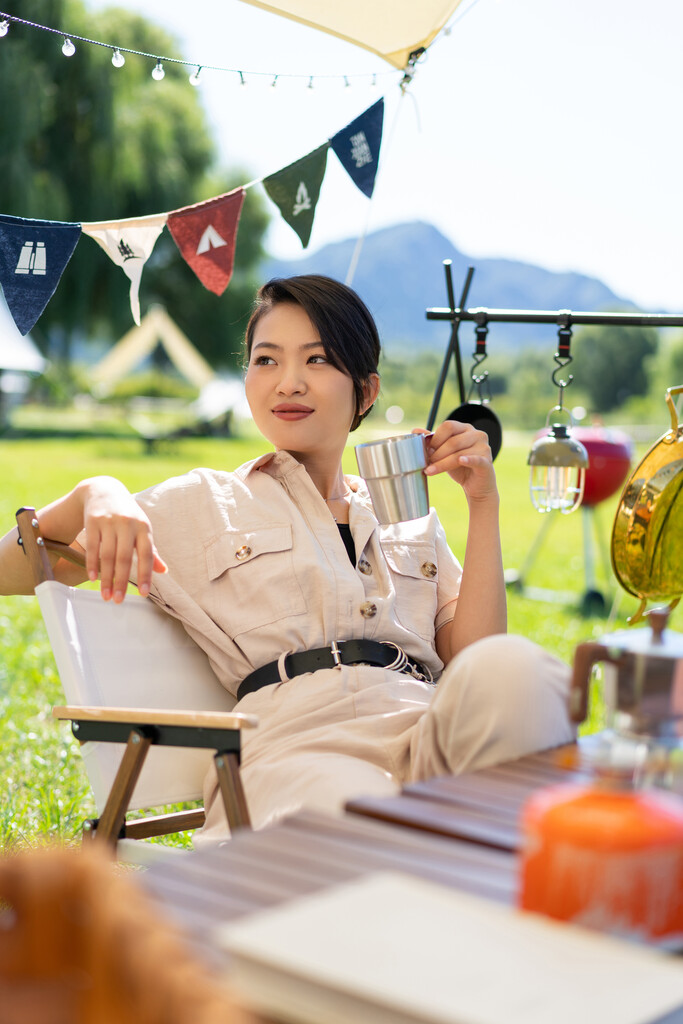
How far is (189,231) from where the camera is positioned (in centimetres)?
302

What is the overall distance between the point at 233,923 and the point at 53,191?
16751 millimetres

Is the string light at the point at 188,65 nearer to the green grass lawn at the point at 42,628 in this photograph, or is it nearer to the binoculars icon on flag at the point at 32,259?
the binoculars icon on flag at the point at 32,259

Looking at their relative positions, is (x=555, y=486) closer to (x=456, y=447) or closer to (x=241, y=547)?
(x=456, y=447)

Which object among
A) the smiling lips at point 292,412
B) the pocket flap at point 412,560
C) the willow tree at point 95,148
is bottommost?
the pocket flap at point 412,560

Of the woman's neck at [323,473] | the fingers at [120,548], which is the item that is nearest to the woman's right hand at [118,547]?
the fingers at [120,548]

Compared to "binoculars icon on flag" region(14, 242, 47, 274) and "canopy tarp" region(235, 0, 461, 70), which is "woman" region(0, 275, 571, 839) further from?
"canopy tarp" region(235, 0, 461, 70)

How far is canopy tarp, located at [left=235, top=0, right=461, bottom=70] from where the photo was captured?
272 centimetres

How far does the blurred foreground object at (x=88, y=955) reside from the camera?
627mm

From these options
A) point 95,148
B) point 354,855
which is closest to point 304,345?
point 354,855

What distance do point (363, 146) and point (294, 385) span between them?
1247 millimetres

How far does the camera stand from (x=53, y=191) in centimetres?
1625

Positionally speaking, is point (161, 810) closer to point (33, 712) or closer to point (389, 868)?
point (33, 712)

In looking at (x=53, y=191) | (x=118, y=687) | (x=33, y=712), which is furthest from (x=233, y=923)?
(x=53, y=191)

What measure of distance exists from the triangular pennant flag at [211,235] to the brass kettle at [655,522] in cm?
129
